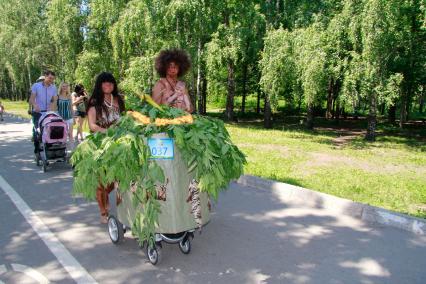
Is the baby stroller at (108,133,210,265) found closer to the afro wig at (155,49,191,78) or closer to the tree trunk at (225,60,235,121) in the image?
the afro wig at (155,49,191,78)

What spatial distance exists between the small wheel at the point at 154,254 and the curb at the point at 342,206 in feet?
9.69

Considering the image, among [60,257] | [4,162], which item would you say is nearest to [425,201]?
[60,257]

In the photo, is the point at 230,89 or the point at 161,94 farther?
the point at 230,89

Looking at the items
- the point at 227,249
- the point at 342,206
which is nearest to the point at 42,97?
the point at 227,249

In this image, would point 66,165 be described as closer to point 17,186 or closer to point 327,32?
point 17,186

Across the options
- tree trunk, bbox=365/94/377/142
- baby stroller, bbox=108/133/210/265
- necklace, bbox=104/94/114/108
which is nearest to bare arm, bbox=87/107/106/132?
necklace, bbox=104/94/114/108

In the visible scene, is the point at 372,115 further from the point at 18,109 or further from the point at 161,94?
the point at 18,109

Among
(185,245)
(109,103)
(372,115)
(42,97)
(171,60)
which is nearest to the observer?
(185,245)

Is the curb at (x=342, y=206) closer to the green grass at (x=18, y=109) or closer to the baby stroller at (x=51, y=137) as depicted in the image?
the baby stroller at (x=51, y=137)

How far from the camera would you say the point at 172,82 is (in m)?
5.02

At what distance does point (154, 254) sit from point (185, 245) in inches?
15.8

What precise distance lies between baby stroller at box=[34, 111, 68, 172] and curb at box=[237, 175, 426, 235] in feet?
13.6

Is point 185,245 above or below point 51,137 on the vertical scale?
below

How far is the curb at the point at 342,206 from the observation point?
16.9 ft
